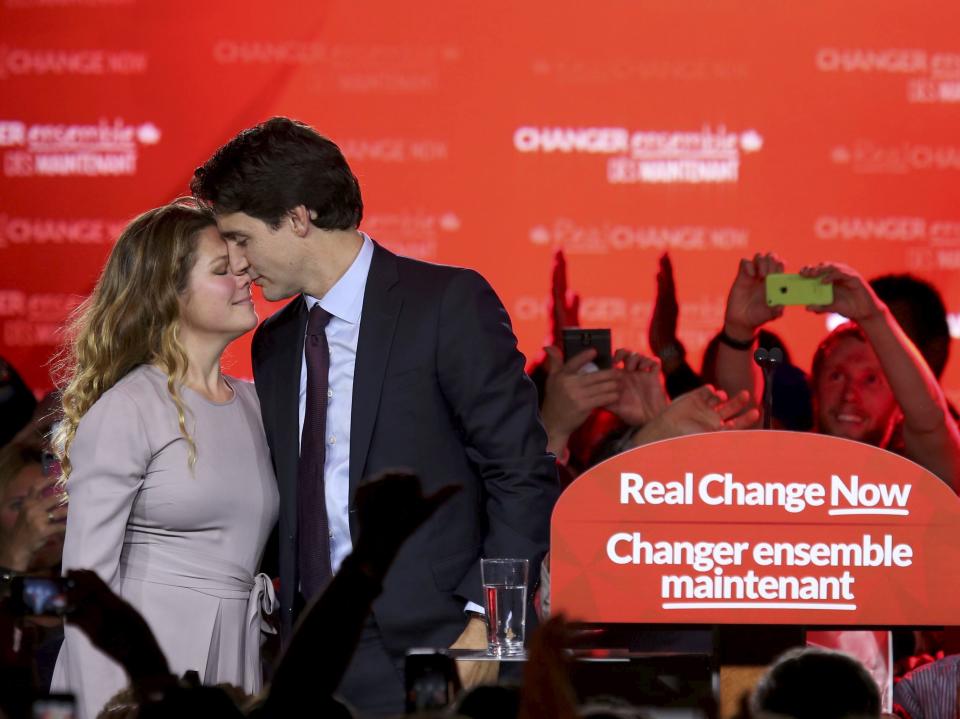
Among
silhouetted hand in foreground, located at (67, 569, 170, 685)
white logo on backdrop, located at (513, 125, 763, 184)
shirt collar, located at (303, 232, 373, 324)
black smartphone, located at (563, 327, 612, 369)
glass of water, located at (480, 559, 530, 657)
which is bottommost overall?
glass of water, located at (480, 559, 530, 657)

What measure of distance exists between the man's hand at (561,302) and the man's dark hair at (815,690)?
351cm

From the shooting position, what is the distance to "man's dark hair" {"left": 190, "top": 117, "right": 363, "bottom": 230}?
2268mm

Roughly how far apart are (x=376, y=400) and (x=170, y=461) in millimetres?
375

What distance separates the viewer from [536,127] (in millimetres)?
4523

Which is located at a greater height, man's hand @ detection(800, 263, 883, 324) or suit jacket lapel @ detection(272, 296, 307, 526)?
man's hand @ detection(800, 263, 883, 324)

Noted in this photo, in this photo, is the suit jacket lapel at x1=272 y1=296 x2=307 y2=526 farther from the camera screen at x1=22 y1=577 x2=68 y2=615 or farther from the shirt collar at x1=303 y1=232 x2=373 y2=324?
the camera screen at x1=22 y1=577 x2=68 y2=615

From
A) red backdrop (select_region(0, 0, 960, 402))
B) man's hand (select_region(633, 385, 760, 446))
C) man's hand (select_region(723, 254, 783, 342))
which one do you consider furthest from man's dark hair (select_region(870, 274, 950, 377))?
man's hand (select_region(633, 385, 760, 446))

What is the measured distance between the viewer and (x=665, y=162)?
14.8ft

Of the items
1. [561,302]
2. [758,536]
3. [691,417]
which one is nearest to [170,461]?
[758,536]

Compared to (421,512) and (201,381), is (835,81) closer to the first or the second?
(201,381)

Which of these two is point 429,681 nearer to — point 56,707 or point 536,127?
point 56,707

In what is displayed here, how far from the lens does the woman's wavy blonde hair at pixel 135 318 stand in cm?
229

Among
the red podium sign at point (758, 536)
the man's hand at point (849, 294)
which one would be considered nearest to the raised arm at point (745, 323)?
the man's hand at point (849, 294)

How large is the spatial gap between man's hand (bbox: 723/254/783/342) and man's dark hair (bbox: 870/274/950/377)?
762 millimetres
